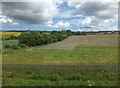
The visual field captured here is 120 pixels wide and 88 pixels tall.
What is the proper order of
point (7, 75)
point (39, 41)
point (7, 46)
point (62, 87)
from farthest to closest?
1. point (39, 41)
2. point (7, 46)
3. point (7, 75)
4. point (62, 87)

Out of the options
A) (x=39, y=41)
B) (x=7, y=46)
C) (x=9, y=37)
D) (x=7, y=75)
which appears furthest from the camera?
(x=9, y=37)

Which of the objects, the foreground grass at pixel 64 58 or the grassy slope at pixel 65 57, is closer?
the foreground grass at pixel 64 58

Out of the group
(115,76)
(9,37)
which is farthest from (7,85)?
(9,37)

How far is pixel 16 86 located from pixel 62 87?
1797mm

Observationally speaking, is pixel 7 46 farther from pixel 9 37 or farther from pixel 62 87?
pixel 62 87

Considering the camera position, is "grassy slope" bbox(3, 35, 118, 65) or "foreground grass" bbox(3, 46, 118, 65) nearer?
"foreground grass" bbox(3, 46, 118, 65)

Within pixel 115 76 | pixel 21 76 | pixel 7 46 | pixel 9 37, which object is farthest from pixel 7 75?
pixel 9 37

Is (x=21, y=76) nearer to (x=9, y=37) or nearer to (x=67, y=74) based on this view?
(x=67, y=74)

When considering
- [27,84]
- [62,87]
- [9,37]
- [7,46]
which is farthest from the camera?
[9,37]

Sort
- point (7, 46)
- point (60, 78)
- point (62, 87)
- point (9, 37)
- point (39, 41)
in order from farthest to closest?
point (9, 37) < point (39, 41) < point (7, 46) < point (60, 78) < point (62, 87)

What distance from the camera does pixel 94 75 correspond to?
45.5 ft

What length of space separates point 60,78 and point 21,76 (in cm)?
219

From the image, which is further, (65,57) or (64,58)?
(65,57)

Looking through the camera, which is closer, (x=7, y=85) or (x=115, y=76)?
(x=7, y=85)
